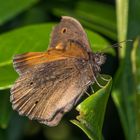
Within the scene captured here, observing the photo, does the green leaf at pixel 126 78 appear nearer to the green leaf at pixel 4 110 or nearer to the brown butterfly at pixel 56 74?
the brown butterfly at pixel 56 74

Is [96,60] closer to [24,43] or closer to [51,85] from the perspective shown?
[51,85]

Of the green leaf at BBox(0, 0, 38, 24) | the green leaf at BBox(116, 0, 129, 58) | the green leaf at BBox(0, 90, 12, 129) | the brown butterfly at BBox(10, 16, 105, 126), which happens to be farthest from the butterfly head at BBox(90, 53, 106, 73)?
the green leaf at BBox(0, 0, 38, 24)

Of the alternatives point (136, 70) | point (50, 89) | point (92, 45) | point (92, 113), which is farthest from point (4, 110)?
point (92, 113)

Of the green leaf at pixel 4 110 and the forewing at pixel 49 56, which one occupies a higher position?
the forewing at pixel 49 56

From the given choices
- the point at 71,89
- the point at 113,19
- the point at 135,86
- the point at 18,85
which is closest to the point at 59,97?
the point at 71,89

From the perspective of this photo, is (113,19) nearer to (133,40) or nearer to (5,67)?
(133,40)

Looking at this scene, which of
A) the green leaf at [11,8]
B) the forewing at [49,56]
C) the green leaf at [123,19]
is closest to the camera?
the forewing at [49,56]

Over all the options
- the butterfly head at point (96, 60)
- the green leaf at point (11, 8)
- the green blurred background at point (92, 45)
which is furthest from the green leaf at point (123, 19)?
the green leaf at point (11, 8)
